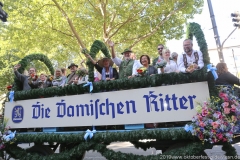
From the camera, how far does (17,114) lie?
4461 mm

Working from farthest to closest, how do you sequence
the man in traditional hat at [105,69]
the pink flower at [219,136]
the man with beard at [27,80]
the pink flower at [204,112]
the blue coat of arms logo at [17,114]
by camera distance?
the man with beard at [27,80] < the man in traditional hat at [105,69] < the blue coat of arms logo at [17,114] < the pink flower at [204,112] < the pink flower at [219,136]

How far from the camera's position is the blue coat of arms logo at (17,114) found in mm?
4418

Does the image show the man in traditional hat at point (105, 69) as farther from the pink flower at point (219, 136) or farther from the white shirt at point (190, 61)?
the pink flower at point (219, 136)

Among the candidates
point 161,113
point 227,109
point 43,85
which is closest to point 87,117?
point 161,113

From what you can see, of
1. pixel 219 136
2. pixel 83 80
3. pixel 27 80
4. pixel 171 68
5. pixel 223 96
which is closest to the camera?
pixel 219 136

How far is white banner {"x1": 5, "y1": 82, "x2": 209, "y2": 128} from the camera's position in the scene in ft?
10.9

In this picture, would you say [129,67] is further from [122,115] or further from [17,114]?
[17,114]

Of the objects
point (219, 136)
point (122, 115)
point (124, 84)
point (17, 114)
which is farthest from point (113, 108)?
point (17, 114)

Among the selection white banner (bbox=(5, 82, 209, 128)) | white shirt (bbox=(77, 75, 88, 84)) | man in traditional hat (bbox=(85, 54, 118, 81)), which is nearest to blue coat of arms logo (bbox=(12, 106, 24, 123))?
white banner (bbox=(5, 82, 209, 128))

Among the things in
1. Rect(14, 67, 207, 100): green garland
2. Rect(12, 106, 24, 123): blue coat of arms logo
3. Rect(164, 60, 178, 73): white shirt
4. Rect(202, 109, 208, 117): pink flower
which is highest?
Rect(164, 60, 178, 73): white shirt

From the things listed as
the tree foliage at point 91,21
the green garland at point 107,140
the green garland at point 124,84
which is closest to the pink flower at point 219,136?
the green garland at point 107,140

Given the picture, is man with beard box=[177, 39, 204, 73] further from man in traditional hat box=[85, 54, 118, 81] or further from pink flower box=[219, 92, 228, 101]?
man in traditional hat box=[85, 54, 118, 81]

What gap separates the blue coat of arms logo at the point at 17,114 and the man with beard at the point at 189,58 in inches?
135

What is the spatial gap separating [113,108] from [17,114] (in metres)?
2.26
